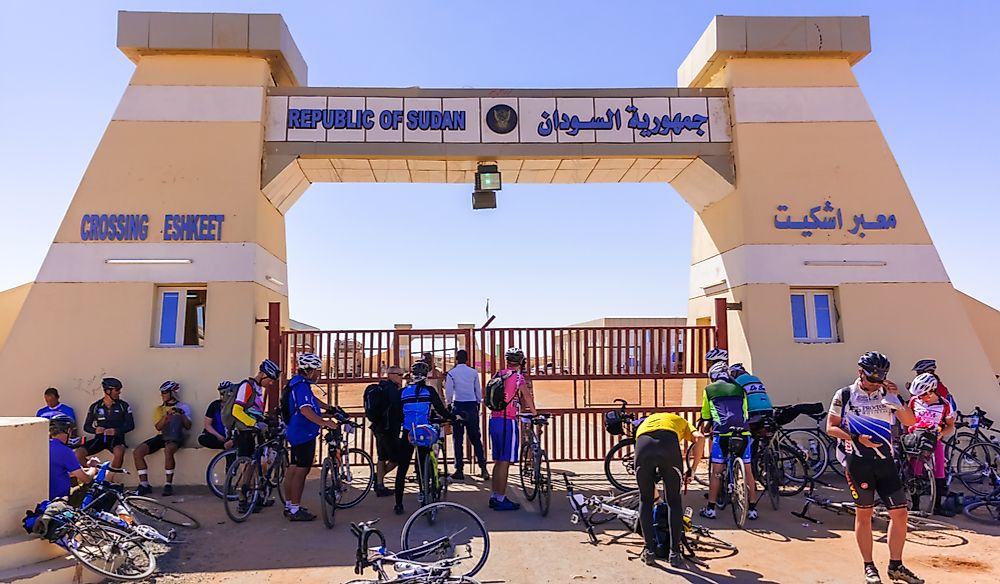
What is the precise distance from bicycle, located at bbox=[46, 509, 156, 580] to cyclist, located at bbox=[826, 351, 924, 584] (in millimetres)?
5852

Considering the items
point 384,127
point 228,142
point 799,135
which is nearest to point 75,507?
point 228,142

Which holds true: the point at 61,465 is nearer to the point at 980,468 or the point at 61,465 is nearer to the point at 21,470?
the point at 21,470

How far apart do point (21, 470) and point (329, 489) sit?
2727 millimetres

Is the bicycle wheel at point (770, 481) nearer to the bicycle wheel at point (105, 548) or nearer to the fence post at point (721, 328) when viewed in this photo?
the fence post at point (721, 328)

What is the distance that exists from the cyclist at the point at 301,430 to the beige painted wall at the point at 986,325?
11324 mm

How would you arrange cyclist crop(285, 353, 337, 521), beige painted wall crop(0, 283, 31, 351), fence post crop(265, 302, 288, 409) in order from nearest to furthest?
1. cyclist crop(285, 353, 337, 521)
2. fence post crop(265, 302, 288, 409)
3. beige painted wall crop(0, 283, 31, 351)

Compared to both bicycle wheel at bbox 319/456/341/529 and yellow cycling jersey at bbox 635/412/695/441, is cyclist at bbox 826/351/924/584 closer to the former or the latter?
yellow cycling jersey at bbox 635/412/695/441

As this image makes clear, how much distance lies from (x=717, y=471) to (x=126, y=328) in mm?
7891

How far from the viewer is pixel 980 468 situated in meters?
8.28

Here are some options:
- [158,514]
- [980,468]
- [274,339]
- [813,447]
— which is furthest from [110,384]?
[980,468]

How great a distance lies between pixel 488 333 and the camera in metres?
9.62

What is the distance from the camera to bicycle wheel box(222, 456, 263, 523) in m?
7.27

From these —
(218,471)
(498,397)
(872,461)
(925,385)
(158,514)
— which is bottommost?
(158,514)

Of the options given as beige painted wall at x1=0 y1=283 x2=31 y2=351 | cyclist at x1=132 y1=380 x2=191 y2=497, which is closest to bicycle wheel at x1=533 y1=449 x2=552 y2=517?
cyclist at x1=132 y1=380 x2=191 y2=497
